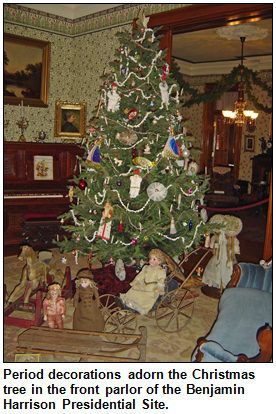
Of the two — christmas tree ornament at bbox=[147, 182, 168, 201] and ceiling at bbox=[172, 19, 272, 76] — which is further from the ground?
ceiling at bbox=[172, 19, 272, 76]

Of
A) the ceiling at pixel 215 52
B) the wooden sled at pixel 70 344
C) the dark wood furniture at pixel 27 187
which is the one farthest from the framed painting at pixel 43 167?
the ceiling at pixel 215 52

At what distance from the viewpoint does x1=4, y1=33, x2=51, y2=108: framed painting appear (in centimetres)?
671

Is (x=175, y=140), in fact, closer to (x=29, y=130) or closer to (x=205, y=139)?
(x=29, y=130)

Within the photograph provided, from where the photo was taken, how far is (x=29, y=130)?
7168 mm

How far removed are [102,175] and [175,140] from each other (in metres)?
1.03

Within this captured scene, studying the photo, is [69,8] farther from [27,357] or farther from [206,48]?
[27,357]

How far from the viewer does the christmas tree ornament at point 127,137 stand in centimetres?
440

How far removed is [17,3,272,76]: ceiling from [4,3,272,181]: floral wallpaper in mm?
140

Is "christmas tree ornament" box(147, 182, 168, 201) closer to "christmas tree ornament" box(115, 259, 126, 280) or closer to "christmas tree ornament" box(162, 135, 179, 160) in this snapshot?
"christmas tree ornament" box(162, 135, 179, 160)

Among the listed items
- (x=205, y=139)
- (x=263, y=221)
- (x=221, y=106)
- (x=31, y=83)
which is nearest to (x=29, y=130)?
(x=31, y=83)

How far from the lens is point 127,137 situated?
4.41m

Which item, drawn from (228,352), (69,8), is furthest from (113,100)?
(69,8)

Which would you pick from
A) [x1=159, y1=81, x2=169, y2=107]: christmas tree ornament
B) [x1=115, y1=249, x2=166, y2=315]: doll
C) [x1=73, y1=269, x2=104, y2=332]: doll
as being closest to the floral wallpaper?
[x1=159, y1=81, x2=169, y2=107]: christmas tree ornament

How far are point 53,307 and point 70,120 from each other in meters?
4.74
